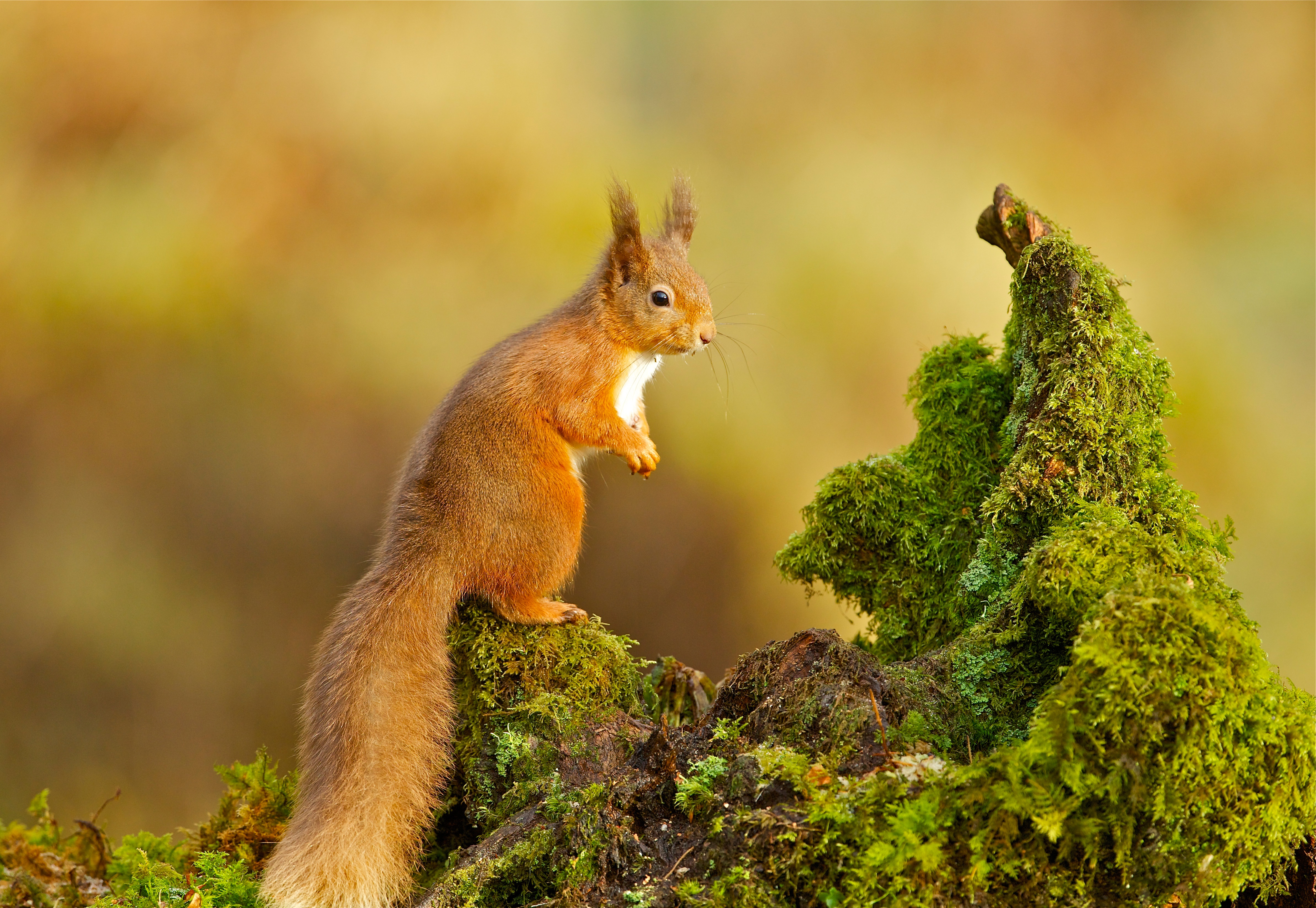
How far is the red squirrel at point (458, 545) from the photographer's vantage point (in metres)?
1.95

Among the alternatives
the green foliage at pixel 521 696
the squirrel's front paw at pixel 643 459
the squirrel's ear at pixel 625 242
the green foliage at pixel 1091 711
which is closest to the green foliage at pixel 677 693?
the green foliage at pixel 521 696

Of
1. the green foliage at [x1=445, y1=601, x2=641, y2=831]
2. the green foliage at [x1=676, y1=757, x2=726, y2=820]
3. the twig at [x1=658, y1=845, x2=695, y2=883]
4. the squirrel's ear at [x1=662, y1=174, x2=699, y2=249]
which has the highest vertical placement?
the squirrel's ear at [x1=662, y1=174, x2=699, y2=249]

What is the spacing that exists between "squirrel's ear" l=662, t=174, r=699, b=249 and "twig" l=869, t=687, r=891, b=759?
4.92 ft

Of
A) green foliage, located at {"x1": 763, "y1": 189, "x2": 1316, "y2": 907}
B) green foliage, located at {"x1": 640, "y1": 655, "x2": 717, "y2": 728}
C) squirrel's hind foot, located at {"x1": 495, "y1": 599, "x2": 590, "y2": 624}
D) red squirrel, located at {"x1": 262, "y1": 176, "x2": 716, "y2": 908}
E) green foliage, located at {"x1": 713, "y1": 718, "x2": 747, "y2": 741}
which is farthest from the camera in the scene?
green foliage, located at {"x1": 640, "y1": 655, "x2": 717, "y2": 728}

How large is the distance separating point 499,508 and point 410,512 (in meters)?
0.22

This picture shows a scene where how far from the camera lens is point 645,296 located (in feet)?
8.49

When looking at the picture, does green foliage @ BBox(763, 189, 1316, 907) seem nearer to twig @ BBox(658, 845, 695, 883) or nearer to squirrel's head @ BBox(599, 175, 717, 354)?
twig @ BBox(658, 845, 695, 883)

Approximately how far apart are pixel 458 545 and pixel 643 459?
0.55 metres

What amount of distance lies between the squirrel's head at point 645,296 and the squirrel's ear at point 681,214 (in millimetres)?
246

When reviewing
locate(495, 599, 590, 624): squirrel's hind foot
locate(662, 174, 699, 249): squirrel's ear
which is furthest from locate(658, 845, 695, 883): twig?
locate(662, 174, 699, 249): squirrel's ear

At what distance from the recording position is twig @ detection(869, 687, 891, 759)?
1702 millimetres

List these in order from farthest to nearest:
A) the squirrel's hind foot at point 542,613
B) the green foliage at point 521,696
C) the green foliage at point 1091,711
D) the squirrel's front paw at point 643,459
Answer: the squirrel's front paw at point 643,459 → the squirrel's hind foot at point 542,613 → the green foliage at point 521,696 → the green foliage at point 1091,711

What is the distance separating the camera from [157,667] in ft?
13.3

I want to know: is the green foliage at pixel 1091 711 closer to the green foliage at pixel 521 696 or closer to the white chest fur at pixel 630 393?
the green foliage at pixel 521 696
